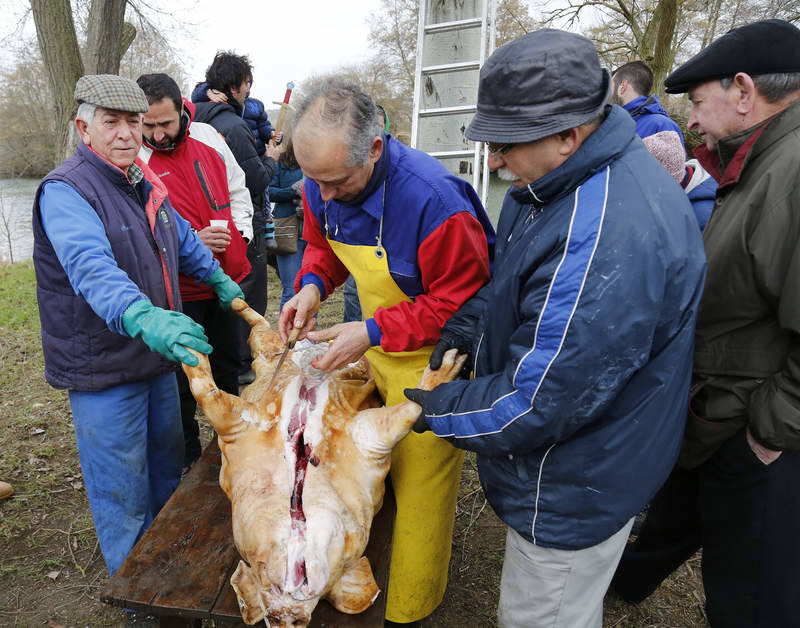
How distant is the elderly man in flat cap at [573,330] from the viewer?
1354 millimetres

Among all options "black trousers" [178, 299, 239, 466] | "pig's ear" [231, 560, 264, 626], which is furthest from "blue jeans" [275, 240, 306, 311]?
"pig's ear" [231, 560, 264, 626]

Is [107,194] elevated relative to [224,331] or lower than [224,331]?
elevated

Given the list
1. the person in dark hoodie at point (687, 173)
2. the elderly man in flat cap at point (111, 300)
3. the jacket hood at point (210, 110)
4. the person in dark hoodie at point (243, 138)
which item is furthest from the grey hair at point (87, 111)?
the person in dark hoodie at point (687, 173)

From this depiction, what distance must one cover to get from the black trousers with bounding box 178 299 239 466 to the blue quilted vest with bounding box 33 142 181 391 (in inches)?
44.0

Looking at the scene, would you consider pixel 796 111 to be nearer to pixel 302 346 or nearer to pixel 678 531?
pixel 678 531

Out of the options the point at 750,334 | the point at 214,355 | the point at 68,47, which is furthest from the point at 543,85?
the point at 68,47

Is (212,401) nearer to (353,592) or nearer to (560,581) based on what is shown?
(353,592)

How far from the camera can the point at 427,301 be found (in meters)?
2.14

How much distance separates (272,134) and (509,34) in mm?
17830

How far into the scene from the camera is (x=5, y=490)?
3.40 m

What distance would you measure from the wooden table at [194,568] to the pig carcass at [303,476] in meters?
0.07

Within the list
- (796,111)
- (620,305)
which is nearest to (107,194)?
(620,305)

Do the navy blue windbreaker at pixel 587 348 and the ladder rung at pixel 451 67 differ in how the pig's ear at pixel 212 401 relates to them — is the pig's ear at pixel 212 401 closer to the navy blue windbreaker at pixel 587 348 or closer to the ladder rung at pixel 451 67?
the navy blue windbreaker at pixel 587 348

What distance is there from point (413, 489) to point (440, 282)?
89 centimetres
